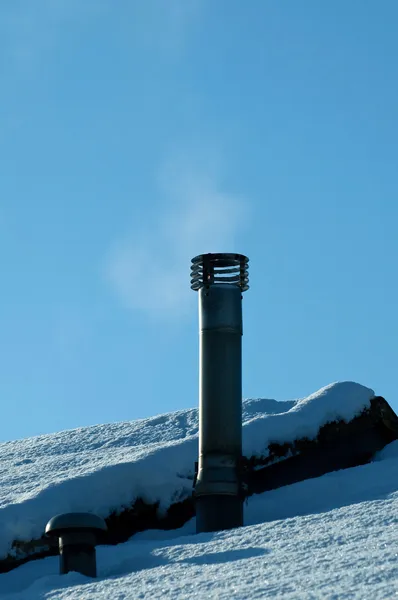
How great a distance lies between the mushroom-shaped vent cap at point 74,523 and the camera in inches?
294

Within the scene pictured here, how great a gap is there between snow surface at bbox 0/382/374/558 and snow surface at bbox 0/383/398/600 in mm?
12

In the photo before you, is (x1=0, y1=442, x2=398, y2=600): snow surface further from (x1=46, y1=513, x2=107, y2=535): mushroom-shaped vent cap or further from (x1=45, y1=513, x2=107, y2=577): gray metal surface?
(x1=46, y1=513, x2=107, y2=535): mushroom-shaped vent cap

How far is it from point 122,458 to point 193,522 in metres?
0.93

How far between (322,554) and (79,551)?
6.50 feet

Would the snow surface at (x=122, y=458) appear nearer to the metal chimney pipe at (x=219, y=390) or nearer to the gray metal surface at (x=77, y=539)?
the metal chimney pipe at (x=219, y=390)

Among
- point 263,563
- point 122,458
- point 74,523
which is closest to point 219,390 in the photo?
point 122,458

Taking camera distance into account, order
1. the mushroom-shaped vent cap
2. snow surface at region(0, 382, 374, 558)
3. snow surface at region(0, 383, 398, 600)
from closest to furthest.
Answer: snow surface at region(0, 383, 398, 600) < the mushroom-shaped vent cap < snow surface at region(0, 382, 374, 558)

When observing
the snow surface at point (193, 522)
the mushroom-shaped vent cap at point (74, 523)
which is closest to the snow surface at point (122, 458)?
the snow surface at point (193, 522)

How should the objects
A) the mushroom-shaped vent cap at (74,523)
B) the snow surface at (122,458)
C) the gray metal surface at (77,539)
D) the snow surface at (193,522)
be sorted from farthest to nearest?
the snow surface at (122,458), the mushroom-shaped vent cap at (74,523), the gray metal surface at (77,539), the snow surface at (193,522)

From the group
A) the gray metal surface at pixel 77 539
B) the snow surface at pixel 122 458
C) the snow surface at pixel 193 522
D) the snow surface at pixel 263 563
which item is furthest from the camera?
the snow surface at pixel 122 458

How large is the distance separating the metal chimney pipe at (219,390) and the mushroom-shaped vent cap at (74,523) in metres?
1.63

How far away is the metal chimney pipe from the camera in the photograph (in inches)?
357

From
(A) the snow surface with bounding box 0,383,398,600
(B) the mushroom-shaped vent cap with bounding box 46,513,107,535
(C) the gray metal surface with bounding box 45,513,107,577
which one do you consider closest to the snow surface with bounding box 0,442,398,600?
(A) the snow surface with bounding box 0,383,398,600

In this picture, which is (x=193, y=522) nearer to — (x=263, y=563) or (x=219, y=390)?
(x=219, y=390)
